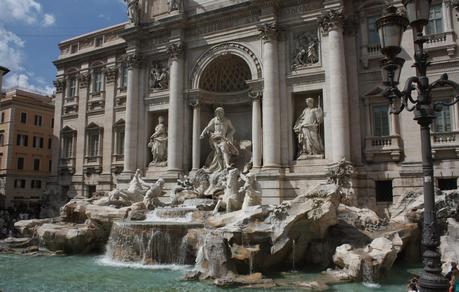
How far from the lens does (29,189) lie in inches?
1559

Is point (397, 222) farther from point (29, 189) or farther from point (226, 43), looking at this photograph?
point (29, 189)

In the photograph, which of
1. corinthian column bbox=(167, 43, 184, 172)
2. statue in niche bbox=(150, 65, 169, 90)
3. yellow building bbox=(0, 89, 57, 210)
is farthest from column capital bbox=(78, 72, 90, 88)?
yellow building bbox=(0, 89, 57, 210)

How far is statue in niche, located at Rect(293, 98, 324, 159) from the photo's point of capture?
1941 cm

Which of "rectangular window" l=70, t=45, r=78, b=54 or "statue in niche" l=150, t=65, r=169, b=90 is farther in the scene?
"rectangular window" l=70, t=45, r=78, b=54

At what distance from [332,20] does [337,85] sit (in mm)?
3253

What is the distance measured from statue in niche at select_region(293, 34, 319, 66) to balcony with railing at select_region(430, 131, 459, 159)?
21.9ft

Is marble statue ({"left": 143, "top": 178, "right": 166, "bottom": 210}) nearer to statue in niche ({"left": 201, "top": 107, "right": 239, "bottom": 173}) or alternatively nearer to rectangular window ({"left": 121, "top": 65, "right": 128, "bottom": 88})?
statue in niche ({"left": 201, "top": 107, "right": 239, "bottom": 173})

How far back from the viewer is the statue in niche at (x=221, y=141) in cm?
2136

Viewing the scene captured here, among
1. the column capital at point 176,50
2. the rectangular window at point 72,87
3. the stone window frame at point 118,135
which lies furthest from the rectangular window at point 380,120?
the rectangular window at point 72,87

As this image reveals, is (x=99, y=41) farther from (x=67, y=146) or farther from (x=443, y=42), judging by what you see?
(x=443, y=42)

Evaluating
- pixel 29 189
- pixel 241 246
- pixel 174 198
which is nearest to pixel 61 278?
pixel 241 246

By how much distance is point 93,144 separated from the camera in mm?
28406

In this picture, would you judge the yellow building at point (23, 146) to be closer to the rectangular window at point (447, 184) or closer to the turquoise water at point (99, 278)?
the turquoise water at point (99, 278)

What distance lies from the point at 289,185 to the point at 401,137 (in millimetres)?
5527
